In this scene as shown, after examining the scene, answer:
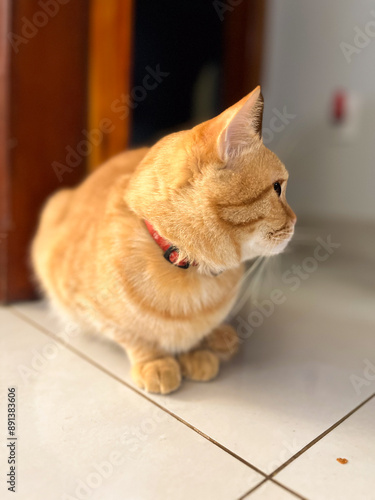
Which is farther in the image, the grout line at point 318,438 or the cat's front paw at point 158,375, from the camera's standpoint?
the cat's front paw at point 158,375

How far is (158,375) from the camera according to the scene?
1126mm

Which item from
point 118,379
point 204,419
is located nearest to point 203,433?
point 204,419

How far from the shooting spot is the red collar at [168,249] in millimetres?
1059

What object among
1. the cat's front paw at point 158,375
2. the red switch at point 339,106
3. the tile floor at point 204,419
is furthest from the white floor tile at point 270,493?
the red switch at point 339,106

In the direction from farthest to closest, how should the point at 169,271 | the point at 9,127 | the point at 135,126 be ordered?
1. the point at 135,126
2. the point at 9,127
3. the point at 169,271

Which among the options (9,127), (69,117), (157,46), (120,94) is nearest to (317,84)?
(157,46)

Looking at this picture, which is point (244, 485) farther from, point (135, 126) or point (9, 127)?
point (135, 126)

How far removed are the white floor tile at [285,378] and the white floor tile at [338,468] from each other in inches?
1.1

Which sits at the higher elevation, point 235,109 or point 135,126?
point 235,109

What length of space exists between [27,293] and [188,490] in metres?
0.93

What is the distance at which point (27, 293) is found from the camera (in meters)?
1.57

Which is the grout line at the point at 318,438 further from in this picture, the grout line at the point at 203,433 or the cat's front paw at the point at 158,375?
the cat's front paw at the point at 158,375

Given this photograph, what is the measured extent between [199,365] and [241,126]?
0.57m

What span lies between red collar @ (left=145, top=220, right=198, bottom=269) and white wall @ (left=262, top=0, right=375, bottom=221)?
3.43 feet
